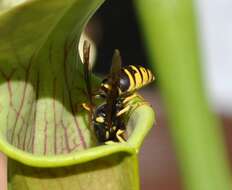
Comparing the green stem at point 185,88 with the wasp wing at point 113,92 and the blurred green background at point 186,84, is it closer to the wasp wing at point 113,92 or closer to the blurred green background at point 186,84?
the blurred green background at point 186,84

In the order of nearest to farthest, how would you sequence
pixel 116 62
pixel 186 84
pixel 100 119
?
pixel 186 84 → pixel 116 62 → pixel 100 119

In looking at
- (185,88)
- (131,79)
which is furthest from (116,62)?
(185,88)

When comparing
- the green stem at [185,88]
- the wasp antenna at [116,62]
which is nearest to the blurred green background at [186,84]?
the green stem at [185,88]

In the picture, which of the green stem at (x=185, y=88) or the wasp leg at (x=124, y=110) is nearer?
the green stem at (x=185, y=88)

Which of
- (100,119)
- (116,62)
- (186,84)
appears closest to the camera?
(186,84)

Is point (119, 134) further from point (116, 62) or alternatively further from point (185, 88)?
point (185, 88)

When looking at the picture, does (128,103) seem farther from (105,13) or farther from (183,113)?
(105,13)
